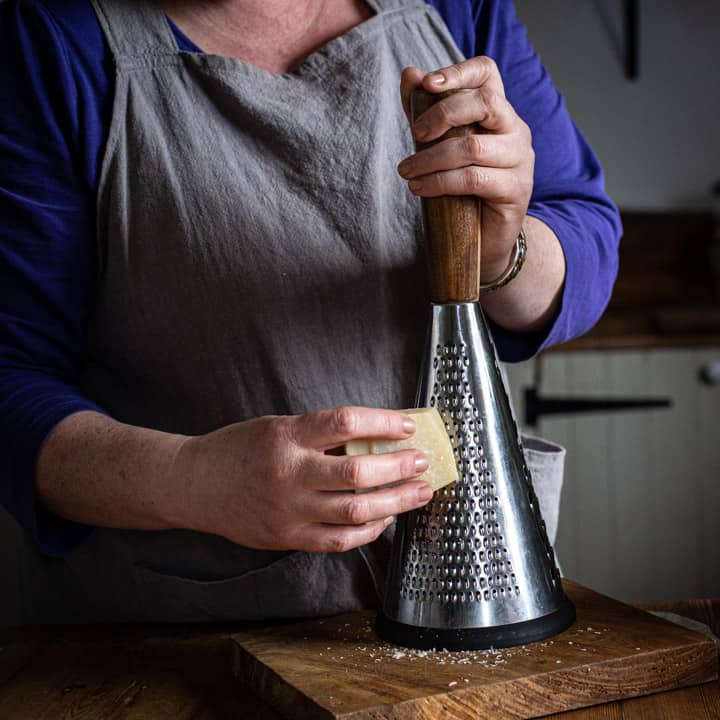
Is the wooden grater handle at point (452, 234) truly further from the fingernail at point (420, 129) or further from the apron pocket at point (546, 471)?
the apron pocket at point (546, 471)

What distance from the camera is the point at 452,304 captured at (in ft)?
2.28

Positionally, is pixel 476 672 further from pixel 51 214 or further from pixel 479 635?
pixel 51 214

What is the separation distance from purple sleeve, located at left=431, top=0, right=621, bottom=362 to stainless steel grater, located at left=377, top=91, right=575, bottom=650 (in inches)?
6.4

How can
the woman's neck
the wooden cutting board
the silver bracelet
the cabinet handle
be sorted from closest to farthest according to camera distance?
the wooden cutting board < the silver bracelet < the woman's neck < the cabinet handle

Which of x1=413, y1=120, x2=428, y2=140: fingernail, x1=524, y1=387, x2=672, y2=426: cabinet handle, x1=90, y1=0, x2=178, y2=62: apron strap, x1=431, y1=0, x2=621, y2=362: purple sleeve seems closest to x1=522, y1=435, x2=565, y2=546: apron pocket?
x1=431, y1=0, x2=621, y2=362: purple sleeve

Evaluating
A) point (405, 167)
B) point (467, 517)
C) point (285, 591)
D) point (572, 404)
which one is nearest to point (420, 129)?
point (405, 167)

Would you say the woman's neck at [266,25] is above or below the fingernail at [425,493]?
above

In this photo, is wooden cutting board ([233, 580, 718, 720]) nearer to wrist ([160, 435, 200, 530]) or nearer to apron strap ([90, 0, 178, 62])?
Answer: wrist ([160, 435, 200, 530])

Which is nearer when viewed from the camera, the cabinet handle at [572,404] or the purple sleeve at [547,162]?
the purple sleeve at [547,162]

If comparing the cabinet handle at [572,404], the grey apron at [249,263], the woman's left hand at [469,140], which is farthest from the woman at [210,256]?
the cabinet handle at [572,404]

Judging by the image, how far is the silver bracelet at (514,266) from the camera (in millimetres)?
747

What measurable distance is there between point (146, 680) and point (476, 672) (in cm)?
25

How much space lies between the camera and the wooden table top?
632 millimetres

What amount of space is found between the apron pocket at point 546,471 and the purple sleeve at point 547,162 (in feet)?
0.27
